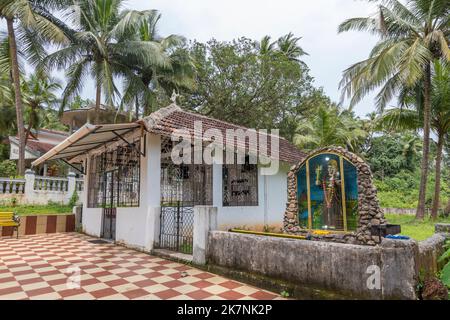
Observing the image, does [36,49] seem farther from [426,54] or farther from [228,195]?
[426,54]

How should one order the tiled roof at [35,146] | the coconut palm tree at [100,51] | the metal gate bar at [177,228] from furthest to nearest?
the tiled roof at [35,146] → the coconut palm tree at [100,51] → the metal gate bar at [177,228]

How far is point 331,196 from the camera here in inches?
307

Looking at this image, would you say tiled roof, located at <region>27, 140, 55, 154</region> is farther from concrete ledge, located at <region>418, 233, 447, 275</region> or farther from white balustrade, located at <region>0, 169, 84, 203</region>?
concrete ledge, located at <region>418, 233, 447, 275</region>

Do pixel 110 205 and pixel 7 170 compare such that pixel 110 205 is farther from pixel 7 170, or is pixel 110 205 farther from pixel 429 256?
pixel 7 170

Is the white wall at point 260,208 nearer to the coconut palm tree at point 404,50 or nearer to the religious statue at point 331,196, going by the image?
the religious statue at point 331,196

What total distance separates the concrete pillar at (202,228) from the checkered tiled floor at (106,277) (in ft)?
0.94

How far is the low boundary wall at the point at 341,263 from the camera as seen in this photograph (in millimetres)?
3150

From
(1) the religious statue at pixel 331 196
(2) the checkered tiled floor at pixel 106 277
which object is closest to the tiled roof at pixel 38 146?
(2) the checkered tiled floor at pixel 106 277

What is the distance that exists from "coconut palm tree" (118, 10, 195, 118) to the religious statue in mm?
10043

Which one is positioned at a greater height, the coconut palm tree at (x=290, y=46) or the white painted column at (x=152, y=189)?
the coconut palm tree at (x=290, y=46)

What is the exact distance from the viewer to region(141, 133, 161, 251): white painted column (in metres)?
6.89

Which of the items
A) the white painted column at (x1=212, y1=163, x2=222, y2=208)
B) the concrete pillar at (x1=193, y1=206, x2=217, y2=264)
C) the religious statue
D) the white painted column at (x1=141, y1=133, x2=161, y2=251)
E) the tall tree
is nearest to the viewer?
the concrete pillar at (x1=193, y1=206, x2=217, y2=264)

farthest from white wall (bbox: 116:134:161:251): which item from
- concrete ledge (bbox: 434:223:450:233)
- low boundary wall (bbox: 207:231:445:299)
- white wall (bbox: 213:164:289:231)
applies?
concrete ledge (bbox: 434:223:450:233)
